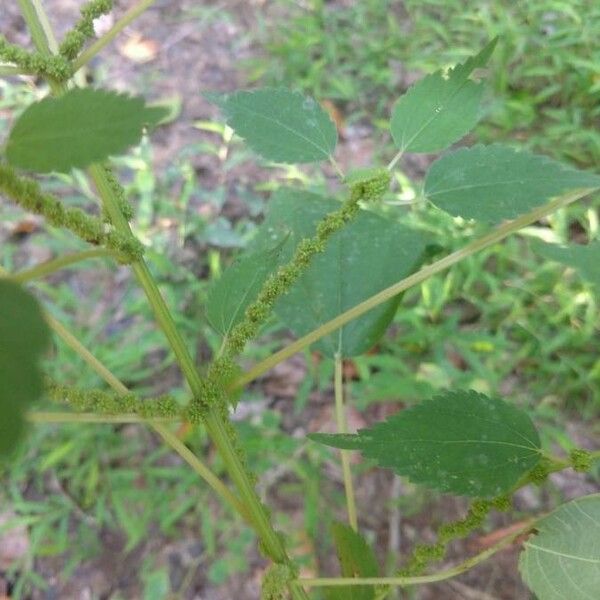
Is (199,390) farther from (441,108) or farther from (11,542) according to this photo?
(11,542)

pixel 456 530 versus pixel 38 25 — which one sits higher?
pixel 38 25

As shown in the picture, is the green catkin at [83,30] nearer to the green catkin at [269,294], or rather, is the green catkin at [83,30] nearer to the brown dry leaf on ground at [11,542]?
the green catkin at [269,294]

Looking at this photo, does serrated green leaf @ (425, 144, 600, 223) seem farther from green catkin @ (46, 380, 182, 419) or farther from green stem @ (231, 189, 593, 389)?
green catkin @ (46, 380, 182, 419)

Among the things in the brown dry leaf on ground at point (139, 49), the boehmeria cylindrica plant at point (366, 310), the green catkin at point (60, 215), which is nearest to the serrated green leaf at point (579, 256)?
the boehmeria cylindrica plant at point (366, 310)

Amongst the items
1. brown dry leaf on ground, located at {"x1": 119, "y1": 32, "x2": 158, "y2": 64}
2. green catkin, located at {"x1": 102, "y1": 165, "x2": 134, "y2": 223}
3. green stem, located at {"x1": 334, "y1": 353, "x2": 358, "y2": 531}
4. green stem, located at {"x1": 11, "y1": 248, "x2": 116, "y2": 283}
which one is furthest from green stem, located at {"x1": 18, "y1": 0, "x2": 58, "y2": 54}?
brown dry leaf on ground, located at {"x1": 119, "y1": 32, "x2": 158, "y2": 64}

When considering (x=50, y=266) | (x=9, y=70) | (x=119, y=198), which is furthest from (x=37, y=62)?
(x=50, y=266)

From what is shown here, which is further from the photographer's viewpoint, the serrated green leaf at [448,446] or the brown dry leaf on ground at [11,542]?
the brown dry leaf on ground at [11,542]
